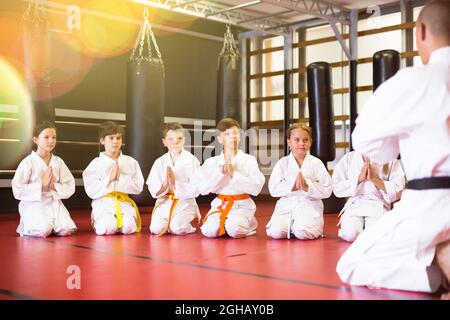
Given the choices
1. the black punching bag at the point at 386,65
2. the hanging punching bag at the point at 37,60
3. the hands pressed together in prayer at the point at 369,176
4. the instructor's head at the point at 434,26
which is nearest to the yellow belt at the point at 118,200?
the hanging punching bag at the point at 37,60

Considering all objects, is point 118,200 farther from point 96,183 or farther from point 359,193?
point 359,193

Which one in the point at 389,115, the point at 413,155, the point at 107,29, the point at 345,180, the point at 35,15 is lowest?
the point at 345,180

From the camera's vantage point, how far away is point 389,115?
240cm

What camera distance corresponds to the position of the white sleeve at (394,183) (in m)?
4.44

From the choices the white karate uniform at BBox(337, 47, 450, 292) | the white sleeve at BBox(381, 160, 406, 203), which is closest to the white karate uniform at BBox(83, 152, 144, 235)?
the white sleeve at BBox(381, 160, 406, 203)

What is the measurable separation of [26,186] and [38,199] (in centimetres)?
16

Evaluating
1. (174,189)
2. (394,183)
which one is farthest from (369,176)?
(174,189)

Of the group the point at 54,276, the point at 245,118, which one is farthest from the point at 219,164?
the point at 245,118

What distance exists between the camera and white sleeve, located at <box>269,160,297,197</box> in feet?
15.8

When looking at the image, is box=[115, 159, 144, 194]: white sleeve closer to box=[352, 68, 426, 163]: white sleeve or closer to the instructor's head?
box=[352, 68, 426, 163]: white sleeve

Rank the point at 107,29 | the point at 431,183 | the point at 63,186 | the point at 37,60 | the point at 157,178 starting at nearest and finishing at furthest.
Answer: the point at 431,183 < the point at 63,186 < the point at 157,178 < the point at 37,60 < the point at 107,29

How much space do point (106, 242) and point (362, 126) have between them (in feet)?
9.14

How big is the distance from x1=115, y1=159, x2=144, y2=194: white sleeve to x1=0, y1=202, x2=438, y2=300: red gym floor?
0.46 metres
